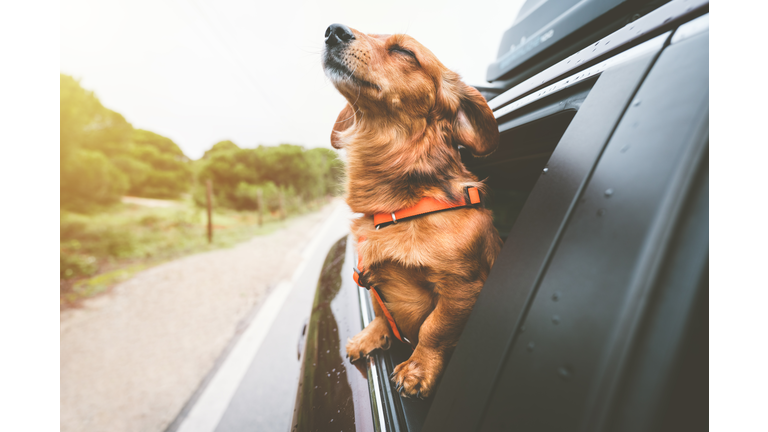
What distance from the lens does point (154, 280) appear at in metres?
6.18

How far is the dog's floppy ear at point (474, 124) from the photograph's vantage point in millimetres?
1306

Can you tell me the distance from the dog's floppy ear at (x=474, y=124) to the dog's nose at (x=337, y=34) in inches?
24.9

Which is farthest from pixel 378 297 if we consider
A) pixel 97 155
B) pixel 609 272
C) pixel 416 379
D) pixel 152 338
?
pixel 97 155

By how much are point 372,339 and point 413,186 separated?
2.50 ft

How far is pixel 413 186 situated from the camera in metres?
1.38

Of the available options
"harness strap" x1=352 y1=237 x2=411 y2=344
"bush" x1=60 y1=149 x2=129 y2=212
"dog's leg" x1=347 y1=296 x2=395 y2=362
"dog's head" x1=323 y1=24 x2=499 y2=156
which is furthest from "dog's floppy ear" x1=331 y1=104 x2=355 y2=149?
"bush" x1=60 y1=149 x2=129 y2=212

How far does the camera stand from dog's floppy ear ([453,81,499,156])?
1.31 meters

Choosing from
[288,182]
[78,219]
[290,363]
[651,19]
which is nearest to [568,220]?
[651,19]

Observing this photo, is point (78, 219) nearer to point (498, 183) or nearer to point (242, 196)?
point (242, 196)

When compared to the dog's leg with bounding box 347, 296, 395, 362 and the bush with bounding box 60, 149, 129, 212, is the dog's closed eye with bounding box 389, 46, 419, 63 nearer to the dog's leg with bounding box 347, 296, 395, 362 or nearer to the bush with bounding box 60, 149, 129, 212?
the dog's leg with bounding box 347, 296, 395, 362

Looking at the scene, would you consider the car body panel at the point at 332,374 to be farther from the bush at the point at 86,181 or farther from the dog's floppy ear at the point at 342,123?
the bush at the point at 86,181

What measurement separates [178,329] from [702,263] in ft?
17.5

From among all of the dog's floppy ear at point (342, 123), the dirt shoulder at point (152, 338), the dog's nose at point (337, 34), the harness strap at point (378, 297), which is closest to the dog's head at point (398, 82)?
the dog's nose at point (337, 34)

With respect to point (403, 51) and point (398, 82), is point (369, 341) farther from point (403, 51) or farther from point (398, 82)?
point (403, 51)
